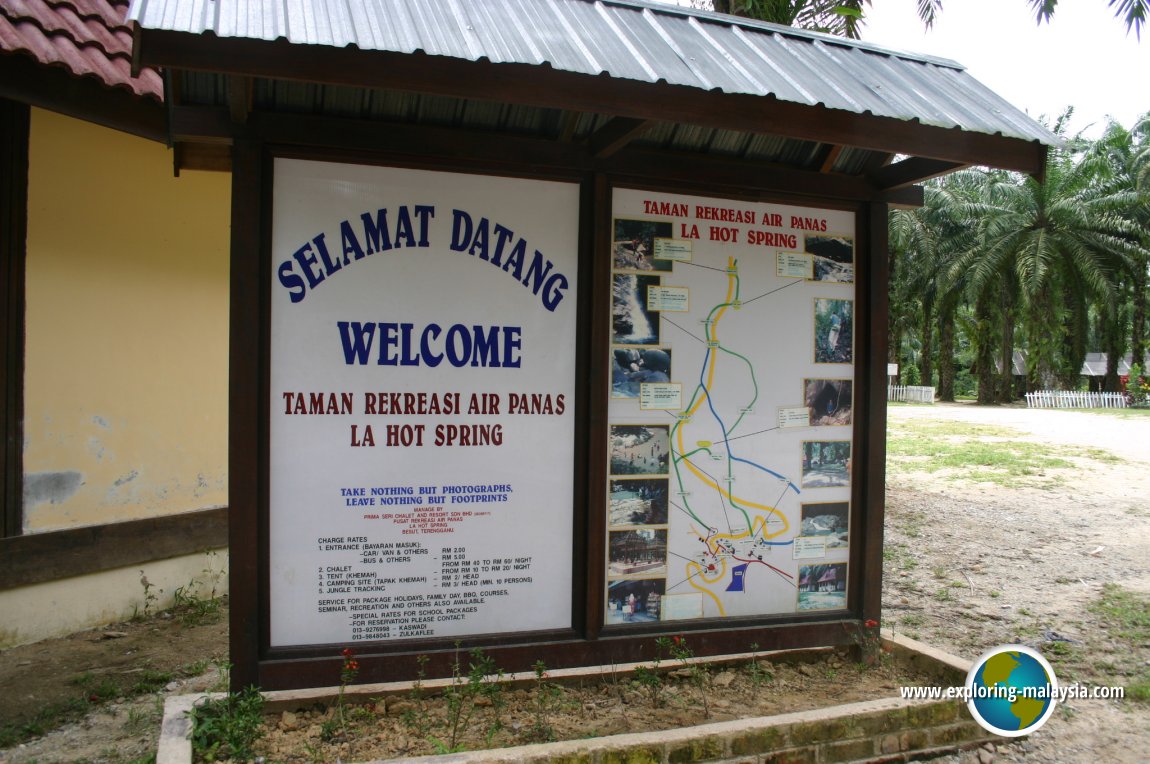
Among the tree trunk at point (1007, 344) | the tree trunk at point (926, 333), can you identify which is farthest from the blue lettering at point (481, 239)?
the tree trunk at point (926, 333)

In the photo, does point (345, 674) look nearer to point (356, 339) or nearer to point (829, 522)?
point (356, 339)

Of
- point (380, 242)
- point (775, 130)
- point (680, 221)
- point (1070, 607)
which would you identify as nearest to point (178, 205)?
point (380, 242)

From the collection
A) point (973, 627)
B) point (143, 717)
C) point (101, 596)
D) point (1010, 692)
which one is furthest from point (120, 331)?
point (973, 627)

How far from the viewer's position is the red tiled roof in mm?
4707

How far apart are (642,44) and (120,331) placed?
4.30 m

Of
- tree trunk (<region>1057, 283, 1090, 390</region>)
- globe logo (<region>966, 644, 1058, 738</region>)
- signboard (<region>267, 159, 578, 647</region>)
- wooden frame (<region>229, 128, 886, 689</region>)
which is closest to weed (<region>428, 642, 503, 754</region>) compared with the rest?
wooden frame (<region>229, 128, 886, 689</region>)

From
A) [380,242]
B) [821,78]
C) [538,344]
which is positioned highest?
[821,78]

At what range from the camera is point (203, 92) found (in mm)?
3715

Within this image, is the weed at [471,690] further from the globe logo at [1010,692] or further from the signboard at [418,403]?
the globe logo at [1010,692]

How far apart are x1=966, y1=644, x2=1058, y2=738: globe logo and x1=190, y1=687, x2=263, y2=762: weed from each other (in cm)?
336

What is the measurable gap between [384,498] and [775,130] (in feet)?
7.92

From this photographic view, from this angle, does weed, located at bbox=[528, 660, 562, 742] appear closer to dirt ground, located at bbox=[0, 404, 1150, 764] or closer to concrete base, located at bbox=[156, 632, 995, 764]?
concrete base, located at bbox=[156, 632, 995, 764]

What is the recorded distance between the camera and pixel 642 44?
371cm

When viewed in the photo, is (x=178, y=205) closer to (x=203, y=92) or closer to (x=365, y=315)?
(x=203, y=92)
